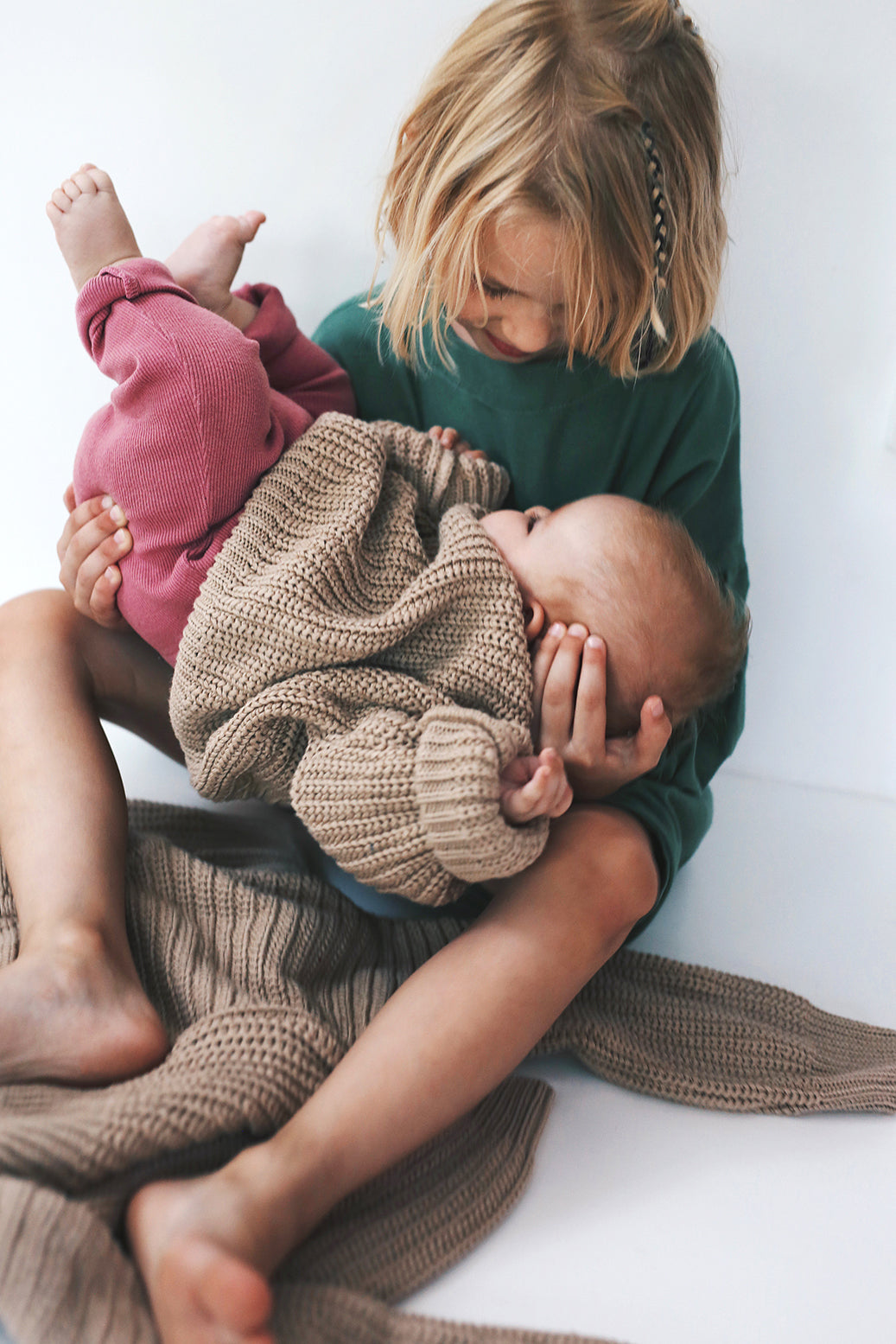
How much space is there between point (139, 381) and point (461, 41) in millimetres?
365

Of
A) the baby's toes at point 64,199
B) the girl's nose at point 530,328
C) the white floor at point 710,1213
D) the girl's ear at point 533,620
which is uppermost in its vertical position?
the baby's toes at point 64,199

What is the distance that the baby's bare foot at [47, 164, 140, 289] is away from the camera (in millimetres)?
895

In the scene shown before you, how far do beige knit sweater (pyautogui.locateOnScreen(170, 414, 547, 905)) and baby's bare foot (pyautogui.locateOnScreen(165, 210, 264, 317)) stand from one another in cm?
20

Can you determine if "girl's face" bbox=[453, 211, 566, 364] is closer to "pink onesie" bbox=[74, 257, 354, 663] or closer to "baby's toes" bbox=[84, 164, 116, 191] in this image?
"pink onesie" bbox=[74, 257, 354, 663]

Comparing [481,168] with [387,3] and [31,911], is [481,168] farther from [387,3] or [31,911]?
[31,911]

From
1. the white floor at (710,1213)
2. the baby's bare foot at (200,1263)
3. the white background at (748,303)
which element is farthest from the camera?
the white background at (748,303)

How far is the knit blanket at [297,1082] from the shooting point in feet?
1.84

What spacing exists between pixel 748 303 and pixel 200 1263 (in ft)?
3.33

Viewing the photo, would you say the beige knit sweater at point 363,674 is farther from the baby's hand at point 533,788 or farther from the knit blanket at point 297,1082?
the knit blanket at point 297,1082

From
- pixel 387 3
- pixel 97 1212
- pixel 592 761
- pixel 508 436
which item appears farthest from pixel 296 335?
pixel 97 1212

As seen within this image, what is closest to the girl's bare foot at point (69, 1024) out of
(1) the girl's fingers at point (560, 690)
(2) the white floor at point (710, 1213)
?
(2) the white floor at point (710, 1213)

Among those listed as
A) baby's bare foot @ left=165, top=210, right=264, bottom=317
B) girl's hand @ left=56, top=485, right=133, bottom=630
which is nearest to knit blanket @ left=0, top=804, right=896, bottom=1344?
girl's hand @ left=56, top=485, right=133, bottom=630

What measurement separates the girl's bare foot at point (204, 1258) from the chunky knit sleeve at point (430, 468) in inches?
Result: 22.0

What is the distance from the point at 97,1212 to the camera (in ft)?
1.93
